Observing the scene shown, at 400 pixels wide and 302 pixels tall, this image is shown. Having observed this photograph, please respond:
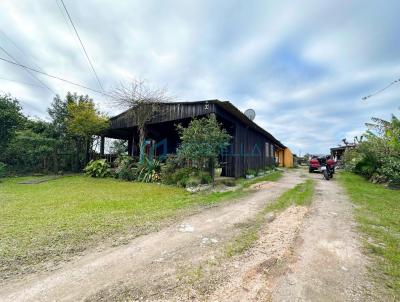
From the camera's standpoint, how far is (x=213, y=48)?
9336 millimetres

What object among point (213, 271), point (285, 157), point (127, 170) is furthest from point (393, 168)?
point (285, 157)

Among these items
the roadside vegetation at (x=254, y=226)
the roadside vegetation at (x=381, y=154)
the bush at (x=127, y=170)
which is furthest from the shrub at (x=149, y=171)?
the roadside vegetation at (x=381, y=154)

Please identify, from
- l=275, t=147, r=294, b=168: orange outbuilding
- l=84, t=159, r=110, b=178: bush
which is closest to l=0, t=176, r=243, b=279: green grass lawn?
l=84, t=159, r=110, b=178: bush

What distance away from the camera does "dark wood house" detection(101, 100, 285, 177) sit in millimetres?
9820

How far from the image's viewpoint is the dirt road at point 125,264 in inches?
81.6

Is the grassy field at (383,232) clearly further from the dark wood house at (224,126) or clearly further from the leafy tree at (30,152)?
the leafy tree at (30,152)

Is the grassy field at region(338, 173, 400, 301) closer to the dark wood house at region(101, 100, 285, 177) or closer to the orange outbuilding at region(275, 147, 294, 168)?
the dark wood house at region(101, 100, 285, 177)

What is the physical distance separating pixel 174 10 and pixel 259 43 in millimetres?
3532

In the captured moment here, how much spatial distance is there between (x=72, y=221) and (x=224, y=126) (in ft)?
30.6

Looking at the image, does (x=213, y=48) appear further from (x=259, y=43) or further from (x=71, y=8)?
(x=71, y=8)

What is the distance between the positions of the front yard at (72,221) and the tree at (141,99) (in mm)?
5539

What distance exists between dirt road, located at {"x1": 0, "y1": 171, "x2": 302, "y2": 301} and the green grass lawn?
359mm

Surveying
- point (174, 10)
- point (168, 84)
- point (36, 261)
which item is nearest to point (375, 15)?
point (174, 10)

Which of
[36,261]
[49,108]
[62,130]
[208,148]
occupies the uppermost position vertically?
[49,108]
